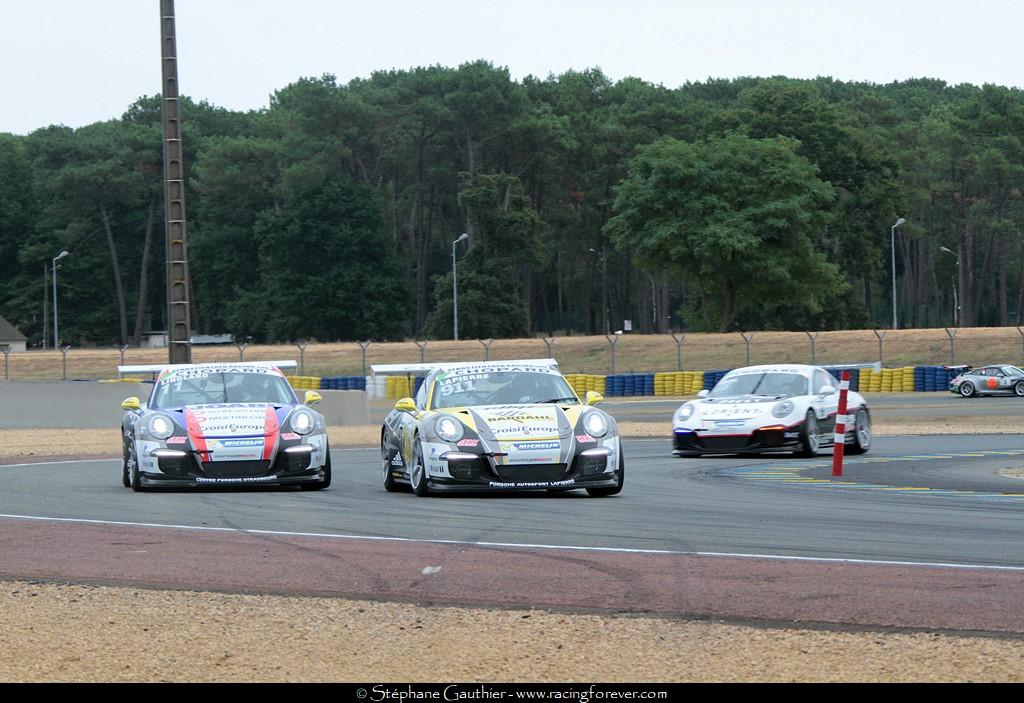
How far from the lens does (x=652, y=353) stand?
69562 mm

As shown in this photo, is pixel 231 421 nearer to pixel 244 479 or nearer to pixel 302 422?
pixel 244 479

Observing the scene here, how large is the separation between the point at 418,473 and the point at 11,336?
102 m

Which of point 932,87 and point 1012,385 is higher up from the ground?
point 932,87

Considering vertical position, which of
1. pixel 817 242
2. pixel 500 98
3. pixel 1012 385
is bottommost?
pixel 1012 385

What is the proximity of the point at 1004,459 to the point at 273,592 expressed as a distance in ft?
48.6

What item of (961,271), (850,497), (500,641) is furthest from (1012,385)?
(961,271)

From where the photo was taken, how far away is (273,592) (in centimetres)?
916

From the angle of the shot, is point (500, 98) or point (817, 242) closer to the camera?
point (817, 242)

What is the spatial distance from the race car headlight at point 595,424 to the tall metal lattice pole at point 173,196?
12.4 meters

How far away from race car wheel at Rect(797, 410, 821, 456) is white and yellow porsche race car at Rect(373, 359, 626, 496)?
21.7ft

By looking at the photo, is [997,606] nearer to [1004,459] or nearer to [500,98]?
[1004,459]

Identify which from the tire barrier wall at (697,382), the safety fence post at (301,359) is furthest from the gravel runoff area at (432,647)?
the tire barrier wall at (697,382)
